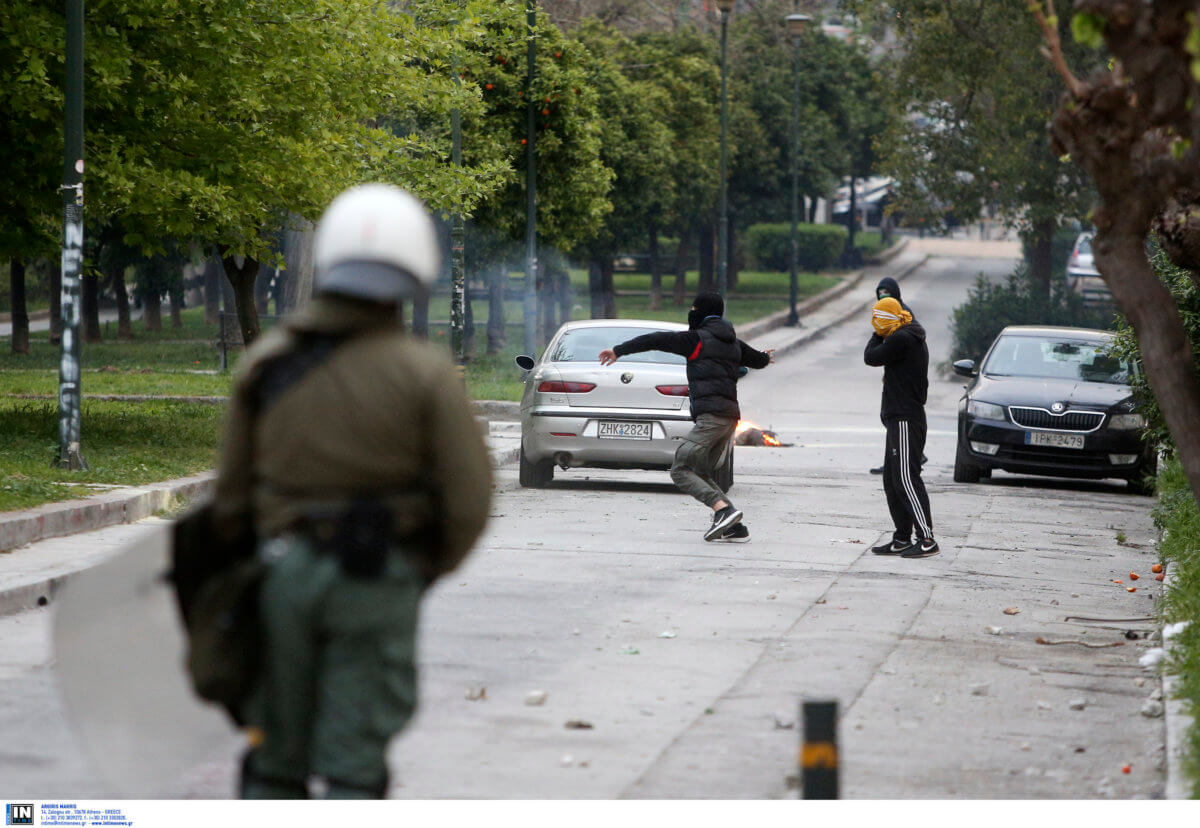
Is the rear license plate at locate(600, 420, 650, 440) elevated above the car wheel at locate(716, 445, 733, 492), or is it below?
above

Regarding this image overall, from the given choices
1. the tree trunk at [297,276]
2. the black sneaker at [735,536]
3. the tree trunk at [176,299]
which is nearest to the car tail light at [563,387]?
the black sneaker at [735,536]

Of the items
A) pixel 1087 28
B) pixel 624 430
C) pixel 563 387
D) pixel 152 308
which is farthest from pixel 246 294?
pixel 152 308

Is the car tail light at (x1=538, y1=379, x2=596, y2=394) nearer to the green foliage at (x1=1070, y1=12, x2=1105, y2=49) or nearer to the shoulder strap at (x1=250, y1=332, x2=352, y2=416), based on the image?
the green foliage at (x1=1070, y1=12, x2=1105, y2=49)

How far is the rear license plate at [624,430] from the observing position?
14.7 metres

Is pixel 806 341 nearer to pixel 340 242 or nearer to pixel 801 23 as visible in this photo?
pixel 801 23

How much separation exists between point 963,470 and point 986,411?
81 cm

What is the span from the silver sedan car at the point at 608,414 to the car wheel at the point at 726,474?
1 centimetres

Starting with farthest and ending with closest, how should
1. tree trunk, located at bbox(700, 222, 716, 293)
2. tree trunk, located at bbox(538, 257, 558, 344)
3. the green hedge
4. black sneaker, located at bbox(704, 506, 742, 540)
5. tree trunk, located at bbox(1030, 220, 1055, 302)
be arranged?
the green hedge
tree trunk, located at bbox(700, 222, 716, 293)
tree trunk, located at bbox(538, 257, 558, 344)
tree trunk, located at bbox(1030, 220, 1055, 302)
black sneaker, located at bbox(704, 506, 742, 540)

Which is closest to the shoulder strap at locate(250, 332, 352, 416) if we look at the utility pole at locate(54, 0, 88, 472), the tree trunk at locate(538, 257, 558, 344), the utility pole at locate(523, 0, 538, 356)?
the utility pole at locate(54, 0, 88, 472)

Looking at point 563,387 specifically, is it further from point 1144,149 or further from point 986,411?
point 1144,149

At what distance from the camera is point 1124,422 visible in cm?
Answer: 1639

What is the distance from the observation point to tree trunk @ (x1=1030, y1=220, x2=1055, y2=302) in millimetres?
34500

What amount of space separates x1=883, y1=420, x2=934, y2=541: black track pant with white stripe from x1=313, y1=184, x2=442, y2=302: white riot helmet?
785 centimetres

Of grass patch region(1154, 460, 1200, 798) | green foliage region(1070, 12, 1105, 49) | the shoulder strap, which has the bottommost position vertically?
grass patch region(1154, 460, 1200, 798)
